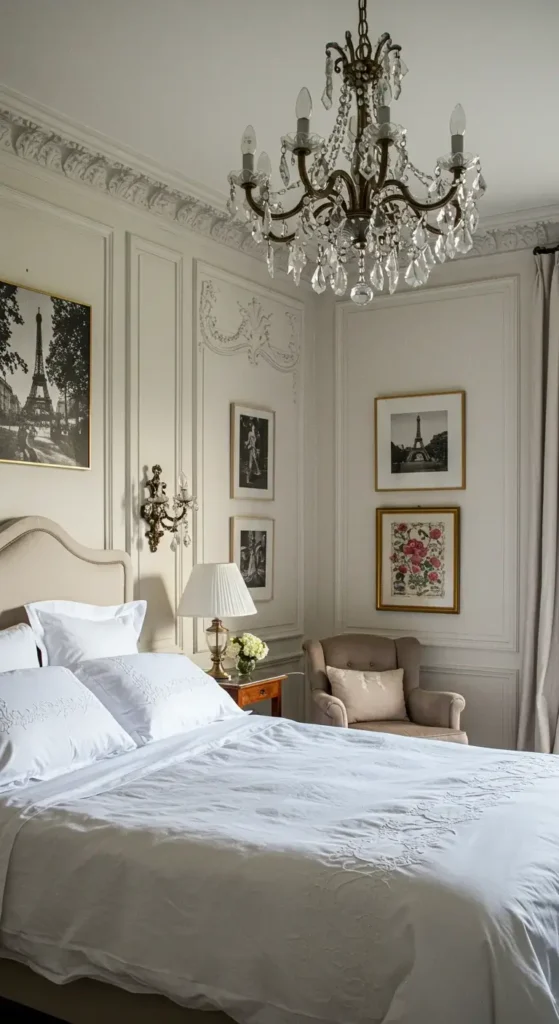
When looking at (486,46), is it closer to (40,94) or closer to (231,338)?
(40,94)

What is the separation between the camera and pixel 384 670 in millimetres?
5250

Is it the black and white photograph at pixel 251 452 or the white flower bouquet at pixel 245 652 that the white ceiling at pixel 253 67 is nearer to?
the black and white photograph at pixel 251 452

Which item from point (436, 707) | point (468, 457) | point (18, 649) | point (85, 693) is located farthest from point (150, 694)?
point (468, 457)

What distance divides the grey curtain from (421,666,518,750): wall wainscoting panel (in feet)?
0.44

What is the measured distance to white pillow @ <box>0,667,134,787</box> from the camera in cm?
278

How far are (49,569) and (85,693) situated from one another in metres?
0.78

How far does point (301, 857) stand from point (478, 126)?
3.16m

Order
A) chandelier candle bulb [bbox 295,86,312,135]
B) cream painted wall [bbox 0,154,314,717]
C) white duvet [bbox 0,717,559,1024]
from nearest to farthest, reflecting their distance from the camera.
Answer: white duvet [bbox 0,717,559,1024] → chandelier candle bulb [bbox 295,86,312,135] → cream painted wall [bbox 0,154,314,717]

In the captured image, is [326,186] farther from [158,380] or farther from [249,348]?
[249,348]

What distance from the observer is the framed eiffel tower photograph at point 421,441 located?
5.41 m

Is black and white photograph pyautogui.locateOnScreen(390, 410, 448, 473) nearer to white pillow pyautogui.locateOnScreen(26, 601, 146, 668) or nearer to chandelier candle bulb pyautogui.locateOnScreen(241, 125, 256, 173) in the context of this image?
white pillow pyautogui.locateOnScreen(26, 601, 146, 668)

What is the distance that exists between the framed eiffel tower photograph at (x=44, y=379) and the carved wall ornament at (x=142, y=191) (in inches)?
23.1

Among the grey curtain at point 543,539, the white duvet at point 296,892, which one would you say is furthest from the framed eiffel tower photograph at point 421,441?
the white duvet at point 296,892

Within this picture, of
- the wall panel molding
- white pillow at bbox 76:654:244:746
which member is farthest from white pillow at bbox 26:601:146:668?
the wall panel molding
